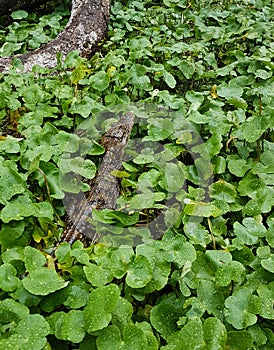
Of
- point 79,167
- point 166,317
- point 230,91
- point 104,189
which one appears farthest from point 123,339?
point 230,91

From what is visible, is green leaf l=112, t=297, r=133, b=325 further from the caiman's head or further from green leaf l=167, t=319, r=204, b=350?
the caiman's head

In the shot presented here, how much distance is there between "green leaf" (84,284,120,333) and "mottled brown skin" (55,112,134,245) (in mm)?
441

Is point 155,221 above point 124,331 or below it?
below

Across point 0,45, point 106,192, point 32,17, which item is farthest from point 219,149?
point 32,17

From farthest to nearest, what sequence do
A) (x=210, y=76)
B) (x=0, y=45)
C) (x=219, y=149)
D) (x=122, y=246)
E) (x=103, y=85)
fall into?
(x=0, y=45) → (x=210, y=76) → (x=103, y=85) → (x=219, y=149) → (x=122, y=246)

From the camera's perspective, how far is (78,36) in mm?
3699

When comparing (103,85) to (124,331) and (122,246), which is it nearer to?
(122,246)

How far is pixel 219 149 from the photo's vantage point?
7.64 feet

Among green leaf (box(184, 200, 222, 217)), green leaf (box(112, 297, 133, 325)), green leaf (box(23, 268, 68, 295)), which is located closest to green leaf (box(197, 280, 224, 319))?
green leaf (box(112, 297, 133, 325))

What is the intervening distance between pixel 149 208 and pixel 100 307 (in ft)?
2.25

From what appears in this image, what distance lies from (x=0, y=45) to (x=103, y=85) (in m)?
1.48

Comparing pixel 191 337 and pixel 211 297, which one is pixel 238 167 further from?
pixel 191 337

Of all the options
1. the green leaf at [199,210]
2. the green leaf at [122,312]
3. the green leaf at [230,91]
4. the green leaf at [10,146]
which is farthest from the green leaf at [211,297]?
the green leaf at [230,91]

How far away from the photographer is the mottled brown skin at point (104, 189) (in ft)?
6.54
